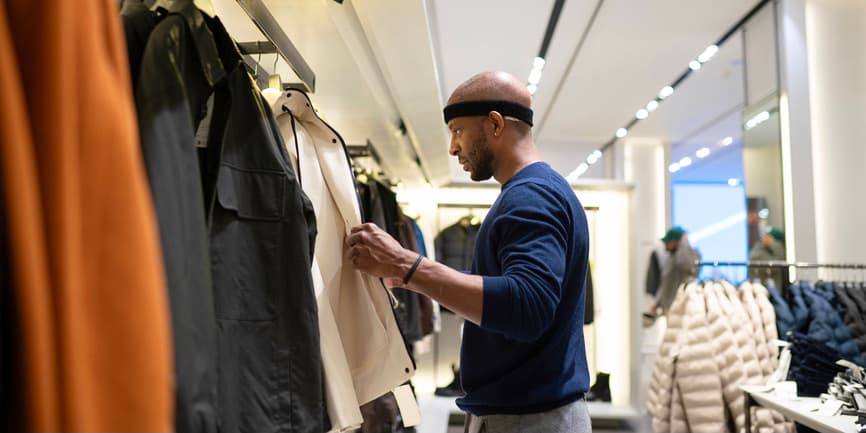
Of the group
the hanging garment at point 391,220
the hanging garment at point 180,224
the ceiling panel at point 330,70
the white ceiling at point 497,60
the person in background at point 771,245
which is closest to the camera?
the hanging garment at point 180,224

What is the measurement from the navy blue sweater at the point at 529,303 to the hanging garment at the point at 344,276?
8.7 inches

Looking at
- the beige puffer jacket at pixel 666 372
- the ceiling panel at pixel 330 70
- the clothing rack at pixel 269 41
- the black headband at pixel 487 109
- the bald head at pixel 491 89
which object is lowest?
the beige puffer jacket at pixel 666 372

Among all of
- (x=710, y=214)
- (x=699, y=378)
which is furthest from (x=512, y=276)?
(x=710, y=214)

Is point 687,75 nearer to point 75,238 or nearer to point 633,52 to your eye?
point 633,52

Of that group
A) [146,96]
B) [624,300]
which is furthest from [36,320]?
[624,300]

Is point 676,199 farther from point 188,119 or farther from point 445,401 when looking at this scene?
point 188,119

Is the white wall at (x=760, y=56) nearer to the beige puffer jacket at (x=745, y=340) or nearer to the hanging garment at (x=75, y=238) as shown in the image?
the beige puffer jacket at (x=745, y=340)

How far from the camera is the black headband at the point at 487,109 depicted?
5.81 feet

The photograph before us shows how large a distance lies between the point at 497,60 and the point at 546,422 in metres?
5.65

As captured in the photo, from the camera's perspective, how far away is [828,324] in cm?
340

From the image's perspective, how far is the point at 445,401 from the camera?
5719mm

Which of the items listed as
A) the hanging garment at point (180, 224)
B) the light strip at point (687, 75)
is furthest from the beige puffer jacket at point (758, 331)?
the hanging garment at point (180, 224)

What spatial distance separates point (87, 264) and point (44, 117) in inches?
5.3

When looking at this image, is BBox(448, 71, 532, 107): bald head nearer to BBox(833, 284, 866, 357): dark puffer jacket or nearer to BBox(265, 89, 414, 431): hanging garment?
BBox(265, 89, 414, 431): hanging garment
